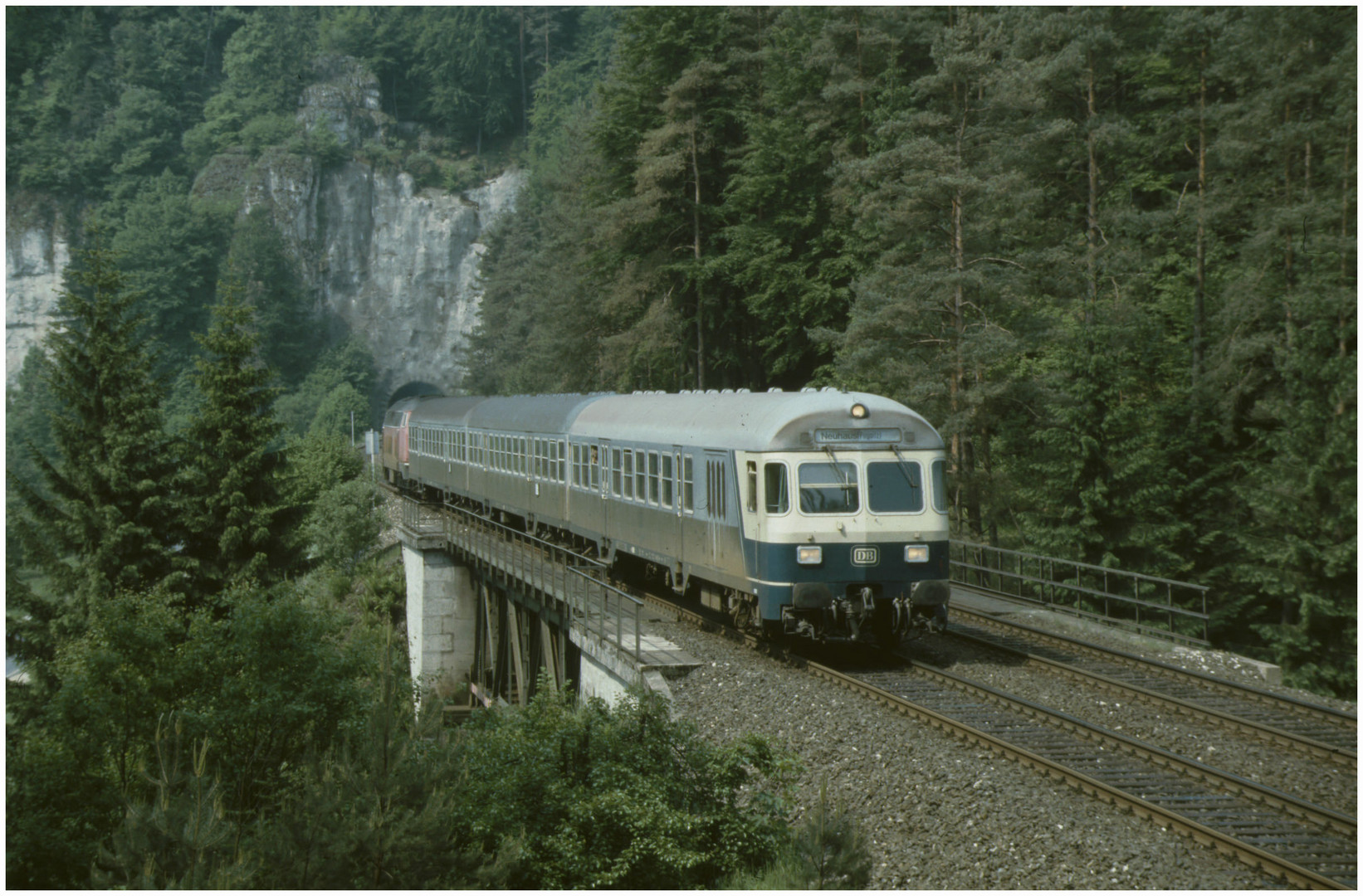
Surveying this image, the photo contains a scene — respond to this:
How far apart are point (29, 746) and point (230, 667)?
2.42 m

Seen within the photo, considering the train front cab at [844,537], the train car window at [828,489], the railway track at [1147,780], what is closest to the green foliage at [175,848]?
the railway track at [1147,780]

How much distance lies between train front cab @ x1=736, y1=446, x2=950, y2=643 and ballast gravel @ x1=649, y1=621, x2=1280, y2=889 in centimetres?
131

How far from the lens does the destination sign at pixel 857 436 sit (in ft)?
49.8

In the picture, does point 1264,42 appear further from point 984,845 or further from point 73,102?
point 73,102

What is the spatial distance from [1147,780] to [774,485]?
19.0 feet

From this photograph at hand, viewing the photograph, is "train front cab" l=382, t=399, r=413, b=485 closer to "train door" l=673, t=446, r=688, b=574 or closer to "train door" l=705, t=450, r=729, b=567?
"train door" l=673, t=446, r=688, b=574

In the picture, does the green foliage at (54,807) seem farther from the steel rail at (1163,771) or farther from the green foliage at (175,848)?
the steel rail at (1163,771)

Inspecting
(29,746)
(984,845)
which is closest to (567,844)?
(984,845)

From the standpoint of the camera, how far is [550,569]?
72.5 feet

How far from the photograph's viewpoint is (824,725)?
41.5ft

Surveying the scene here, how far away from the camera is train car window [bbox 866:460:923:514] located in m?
15.2

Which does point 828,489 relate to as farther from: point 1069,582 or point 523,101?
point 523,101

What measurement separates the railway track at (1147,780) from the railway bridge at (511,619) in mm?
3128

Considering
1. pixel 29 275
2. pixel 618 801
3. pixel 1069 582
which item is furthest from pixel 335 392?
pixel 618 801
